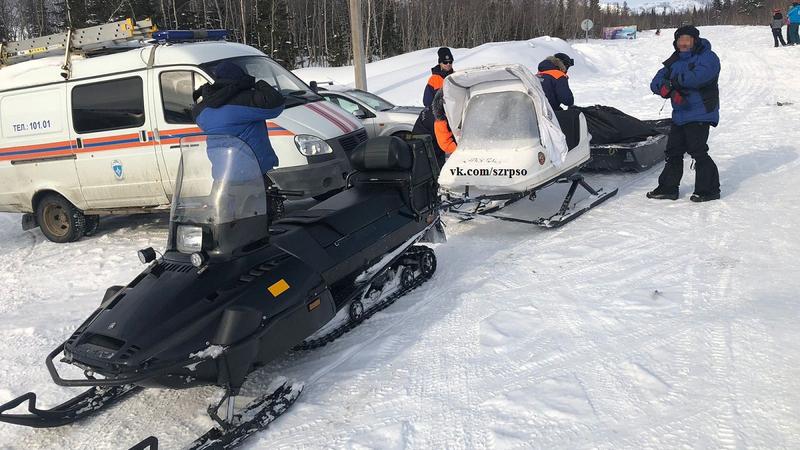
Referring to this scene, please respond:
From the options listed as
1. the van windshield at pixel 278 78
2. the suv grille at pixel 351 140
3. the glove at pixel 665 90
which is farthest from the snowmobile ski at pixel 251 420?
the glove at pixel 665 90

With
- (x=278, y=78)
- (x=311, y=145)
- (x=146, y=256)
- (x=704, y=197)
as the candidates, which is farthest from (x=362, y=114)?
(x=146, y=256)

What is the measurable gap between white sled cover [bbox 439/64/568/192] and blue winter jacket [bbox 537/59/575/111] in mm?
921

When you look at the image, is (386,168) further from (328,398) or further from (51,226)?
(51,226)

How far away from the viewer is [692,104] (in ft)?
21.8

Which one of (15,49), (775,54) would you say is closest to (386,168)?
(15,49)

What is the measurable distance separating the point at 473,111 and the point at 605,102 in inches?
392

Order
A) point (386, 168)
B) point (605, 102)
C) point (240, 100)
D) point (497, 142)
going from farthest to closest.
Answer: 1. point (605, 102)
2. point (497, 142)
3. point (386, 168)
4. point (240, 100)

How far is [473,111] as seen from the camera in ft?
22.1

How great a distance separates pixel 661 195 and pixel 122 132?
6302mm

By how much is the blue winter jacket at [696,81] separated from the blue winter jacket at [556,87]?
3.32ft

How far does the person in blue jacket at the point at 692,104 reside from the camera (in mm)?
6496

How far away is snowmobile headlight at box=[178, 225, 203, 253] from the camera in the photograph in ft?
11.7

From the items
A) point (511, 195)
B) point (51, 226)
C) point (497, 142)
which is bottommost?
point (51, 226)

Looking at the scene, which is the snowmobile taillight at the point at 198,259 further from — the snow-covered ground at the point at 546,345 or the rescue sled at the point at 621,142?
the rescue sled at the point at 621,142
